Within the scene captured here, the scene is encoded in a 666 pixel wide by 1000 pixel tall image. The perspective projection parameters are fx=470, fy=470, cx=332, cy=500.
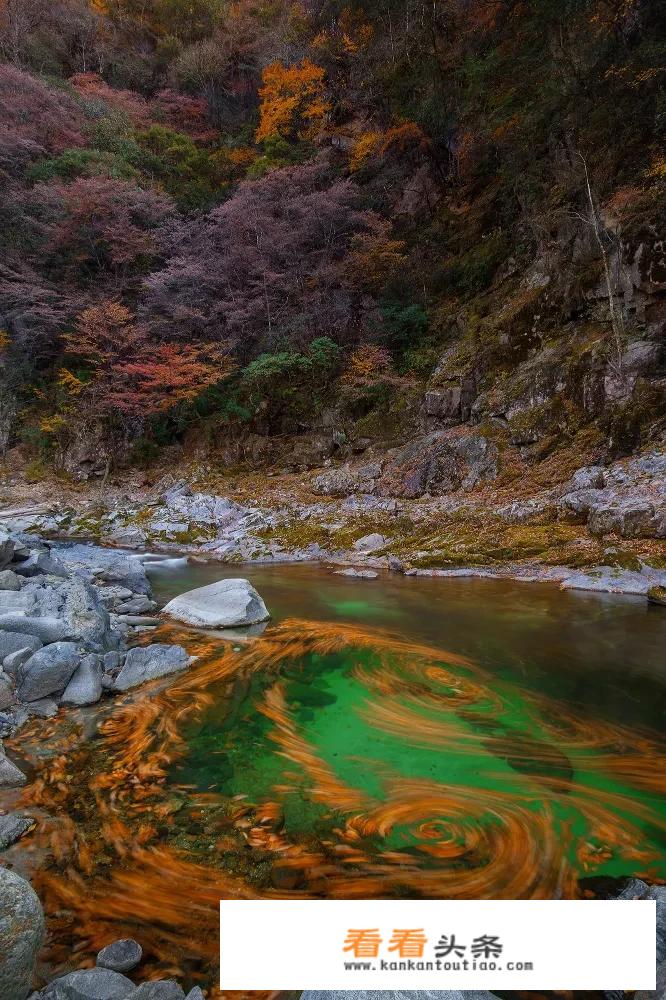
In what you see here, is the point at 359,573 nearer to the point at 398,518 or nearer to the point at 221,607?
the point at 398,518

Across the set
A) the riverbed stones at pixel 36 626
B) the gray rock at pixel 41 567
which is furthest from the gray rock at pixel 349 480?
the riverbed stones at pixel 36 626

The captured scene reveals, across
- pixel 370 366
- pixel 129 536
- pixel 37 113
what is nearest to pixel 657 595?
pixel 370 366

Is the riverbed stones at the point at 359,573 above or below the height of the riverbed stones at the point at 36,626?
below

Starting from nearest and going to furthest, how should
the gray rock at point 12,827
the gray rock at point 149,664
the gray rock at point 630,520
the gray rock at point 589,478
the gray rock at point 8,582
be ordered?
the gray rock at point 12,827, the gray rock at point 149,664, the gray rock at point 8,582, the gray rock at point 630,520, the gray rock at point 589,478

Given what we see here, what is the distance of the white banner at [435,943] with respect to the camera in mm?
1380

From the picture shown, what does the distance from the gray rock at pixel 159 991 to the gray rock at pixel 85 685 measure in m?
2.67

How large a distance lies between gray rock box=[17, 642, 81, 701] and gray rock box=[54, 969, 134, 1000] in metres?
2.66

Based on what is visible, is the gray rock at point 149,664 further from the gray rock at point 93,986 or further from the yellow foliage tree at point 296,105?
the yellow foliage tree at point 296,105

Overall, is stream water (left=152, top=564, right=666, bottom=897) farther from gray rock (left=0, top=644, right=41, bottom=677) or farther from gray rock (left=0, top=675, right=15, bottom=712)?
gray rock (left=0, top=644, right=41, bottom=677)

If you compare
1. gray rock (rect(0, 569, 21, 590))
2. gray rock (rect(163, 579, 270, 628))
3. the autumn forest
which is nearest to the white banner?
gray rock (rect(163, 579, 270, 628))

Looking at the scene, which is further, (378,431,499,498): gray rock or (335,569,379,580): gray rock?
(378,431,499,498): gray rock

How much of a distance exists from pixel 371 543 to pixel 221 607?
4451 millimetres

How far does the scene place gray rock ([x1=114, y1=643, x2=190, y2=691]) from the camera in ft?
13.8

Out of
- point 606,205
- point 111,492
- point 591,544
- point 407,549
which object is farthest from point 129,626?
point 606,205
